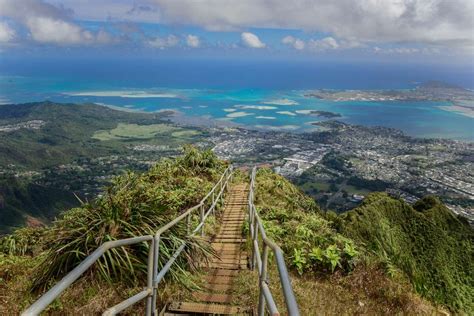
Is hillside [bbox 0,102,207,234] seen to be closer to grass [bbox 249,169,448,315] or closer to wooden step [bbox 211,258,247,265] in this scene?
wooden step [bbox 211,258,247,265]

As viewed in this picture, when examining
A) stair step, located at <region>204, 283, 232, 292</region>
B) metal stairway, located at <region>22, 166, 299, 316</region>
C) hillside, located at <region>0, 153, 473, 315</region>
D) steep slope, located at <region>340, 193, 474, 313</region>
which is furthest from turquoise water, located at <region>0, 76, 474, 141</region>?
stair step, located at <region>204, 283, 232, 292</region>

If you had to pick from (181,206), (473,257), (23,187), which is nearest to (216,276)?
(181,206)

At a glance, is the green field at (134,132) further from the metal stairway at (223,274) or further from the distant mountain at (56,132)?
the metal stairway at (223,274)

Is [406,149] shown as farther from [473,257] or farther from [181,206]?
[181,206]

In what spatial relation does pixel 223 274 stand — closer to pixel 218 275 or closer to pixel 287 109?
pixel 218 275

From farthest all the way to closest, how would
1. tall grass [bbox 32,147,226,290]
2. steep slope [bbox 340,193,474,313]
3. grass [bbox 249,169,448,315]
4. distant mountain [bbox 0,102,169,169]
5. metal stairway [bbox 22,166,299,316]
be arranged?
distant mountain [bbox 0,102,169,169]
steep slope [bbox 340,193,474,313]
grass [bbox 249,169,448,315]
tall grass [bbox 32,147,226,290]
metal stairway [bbox 22,166,299,316]

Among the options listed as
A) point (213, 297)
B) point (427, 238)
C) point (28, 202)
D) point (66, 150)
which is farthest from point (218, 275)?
point (66, 150)
